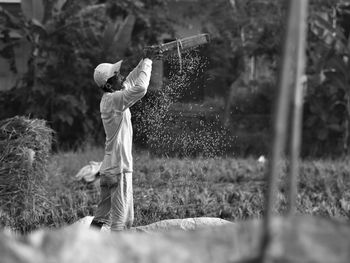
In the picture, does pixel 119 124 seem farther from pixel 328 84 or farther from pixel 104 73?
pixel 328 84

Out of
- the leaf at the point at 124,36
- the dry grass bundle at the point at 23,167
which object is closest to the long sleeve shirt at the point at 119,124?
the dry grass bundle at the point at 23,167

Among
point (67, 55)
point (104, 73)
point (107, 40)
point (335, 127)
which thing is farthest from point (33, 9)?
point (104, 73)

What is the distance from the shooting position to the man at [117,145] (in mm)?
5934

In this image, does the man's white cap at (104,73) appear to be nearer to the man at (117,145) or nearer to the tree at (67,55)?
the man at (117,145)

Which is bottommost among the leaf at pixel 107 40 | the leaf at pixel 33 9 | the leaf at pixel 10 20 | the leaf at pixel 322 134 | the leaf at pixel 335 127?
the leaf at pixel 322 134

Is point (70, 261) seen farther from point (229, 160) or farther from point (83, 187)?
point (229, 160)

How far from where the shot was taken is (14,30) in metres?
13.5

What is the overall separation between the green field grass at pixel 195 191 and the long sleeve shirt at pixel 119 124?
1.27m

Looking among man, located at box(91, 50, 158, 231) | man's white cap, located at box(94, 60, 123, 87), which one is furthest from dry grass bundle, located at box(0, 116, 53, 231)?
man's white cap, located at box(94, 60, 123, 87)

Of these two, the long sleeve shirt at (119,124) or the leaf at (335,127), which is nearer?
the long sleeve shirt at (119,124)

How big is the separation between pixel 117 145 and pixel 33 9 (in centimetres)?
840

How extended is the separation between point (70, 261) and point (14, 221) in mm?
4879

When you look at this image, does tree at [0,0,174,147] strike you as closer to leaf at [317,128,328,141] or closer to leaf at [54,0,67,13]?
leaf at [54,0,67,13]

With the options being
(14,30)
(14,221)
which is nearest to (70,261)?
(14,221)
